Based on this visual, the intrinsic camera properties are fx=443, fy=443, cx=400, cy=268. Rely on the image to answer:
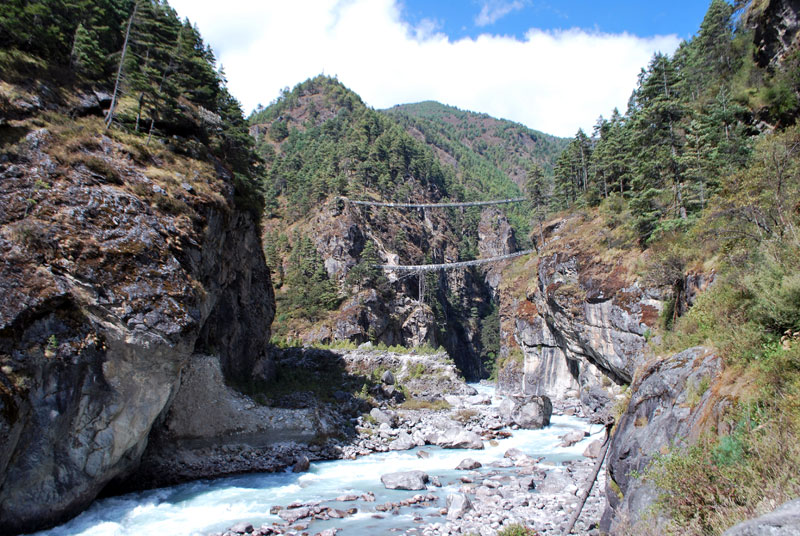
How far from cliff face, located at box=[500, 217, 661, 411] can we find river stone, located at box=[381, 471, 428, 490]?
27.4 ft

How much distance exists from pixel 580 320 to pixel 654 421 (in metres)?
19.7

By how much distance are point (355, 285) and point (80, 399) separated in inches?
1539

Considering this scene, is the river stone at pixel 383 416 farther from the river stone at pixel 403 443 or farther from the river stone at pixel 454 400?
the river stone at pixel 454 400

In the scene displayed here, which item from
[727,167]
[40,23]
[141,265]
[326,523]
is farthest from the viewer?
[40,23]

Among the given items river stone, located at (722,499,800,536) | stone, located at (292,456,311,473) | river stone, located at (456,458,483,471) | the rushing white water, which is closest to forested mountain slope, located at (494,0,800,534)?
river stone, located at (722,499,800,536)

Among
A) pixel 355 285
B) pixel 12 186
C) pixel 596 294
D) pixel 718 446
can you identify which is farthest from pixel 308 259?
pixel 718 446

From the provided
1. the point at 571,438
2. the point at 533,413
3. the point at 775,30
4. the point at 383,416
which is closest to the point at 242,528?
the point at 383,416

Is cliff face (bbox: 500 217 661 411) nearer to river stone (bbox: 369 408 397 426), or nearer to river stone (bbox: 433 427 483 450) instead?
river stone (bbox: 433 427 483 450)

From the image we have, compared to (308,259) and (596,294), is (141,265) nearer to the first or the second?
(596,294)

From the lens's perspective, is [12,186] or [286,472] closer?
[12,186]

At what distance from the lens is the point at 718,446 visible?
5.39m

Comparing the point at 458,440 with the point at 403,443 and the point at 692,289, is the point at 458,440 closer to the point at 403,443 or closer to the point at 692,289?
the point at 403,443

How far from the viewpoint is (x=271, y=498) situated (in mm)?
14930

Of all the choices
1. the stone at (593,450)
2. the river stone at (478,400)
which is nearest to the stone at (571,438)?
the stone at (593,450)
